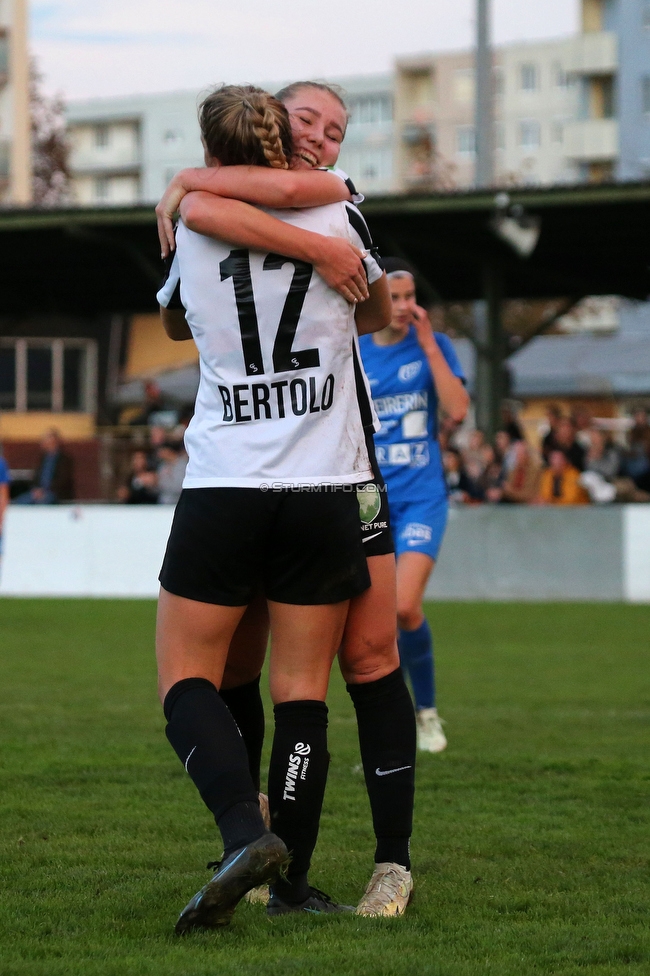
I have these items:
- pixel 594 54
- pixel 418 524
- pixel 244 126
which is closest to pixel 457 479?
pixel 418 524

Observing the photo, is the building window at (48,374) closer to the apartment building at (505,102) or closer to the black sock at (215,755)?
the black sock at (215,755)

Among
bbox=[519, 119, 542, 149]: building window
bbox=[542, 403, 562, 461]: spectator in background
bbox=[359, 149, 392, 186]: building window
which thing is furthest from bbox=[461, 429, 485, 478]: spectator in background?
bbox=[359, 149, 392, 186]: building window

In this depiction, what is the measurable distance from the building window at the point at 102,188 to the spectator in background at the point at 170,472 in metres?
107

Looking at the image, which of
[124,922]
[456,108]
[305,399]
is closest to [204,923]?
[124,922]

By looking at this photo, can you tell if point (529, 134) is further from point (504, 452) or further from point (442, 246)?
point (504, 452)

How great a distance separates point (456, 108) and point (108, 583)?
88.3 metres

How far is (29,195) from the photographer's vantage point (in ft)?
166

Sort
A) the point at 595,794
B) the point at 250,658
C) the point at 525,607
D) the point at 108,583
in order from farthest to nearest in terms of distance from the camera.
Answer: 1. the point at 108,583
2. the point at 525,607
3. the point at 595,794
4. the point at 250,658

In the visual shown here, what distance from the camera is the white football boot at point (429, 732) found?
687 centimetres

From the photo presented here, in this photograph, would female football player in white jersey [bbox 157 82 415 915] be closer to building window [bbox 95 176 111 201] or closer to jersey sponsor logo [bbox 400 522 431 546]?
jersey sponsor logo [bbox 400 522 431 546]

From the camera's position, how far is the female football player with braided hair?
3570 millimetres

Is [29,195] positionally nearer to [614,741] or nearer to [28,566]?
[28,566]

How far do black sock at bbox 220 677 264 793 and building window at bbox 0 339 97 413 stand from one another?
128 ft

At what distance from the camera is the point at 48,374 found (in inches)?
1756
